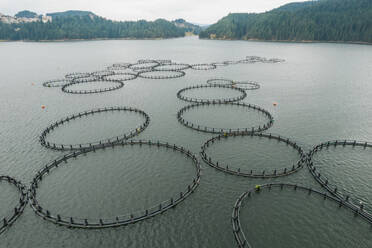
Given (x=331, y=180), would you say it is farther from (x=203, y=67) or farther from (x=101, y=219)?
(x=203, y=67)

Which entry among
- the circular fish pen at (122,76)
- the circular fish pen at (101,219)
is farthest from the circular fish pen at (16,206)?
the circular fish pen at (122,76)

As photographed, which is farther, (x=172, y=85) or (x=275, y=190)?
(x=172, y=85)

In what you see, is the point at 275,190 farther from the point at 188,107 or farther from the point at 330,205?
the point at 188,107

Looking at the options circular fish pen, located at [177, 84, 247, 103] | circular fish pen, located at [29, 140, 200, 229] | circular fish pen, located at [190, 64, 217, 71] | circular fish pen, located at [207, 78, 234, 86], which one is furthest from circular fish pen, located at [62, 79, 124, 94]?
circular fish pen, located at [190, 64, 217, 71]

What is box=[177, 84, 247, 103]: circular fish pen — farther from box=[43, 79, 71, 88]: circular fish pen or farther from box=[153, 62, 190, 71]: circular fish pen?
box=[43, 79, 71, 88]: circular fish pen

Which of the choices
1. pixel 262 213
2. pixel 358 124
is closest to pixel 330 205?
pixel 262 213

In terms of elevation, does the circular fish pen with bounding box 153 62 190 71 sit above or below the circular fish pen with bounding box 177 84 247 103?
above
